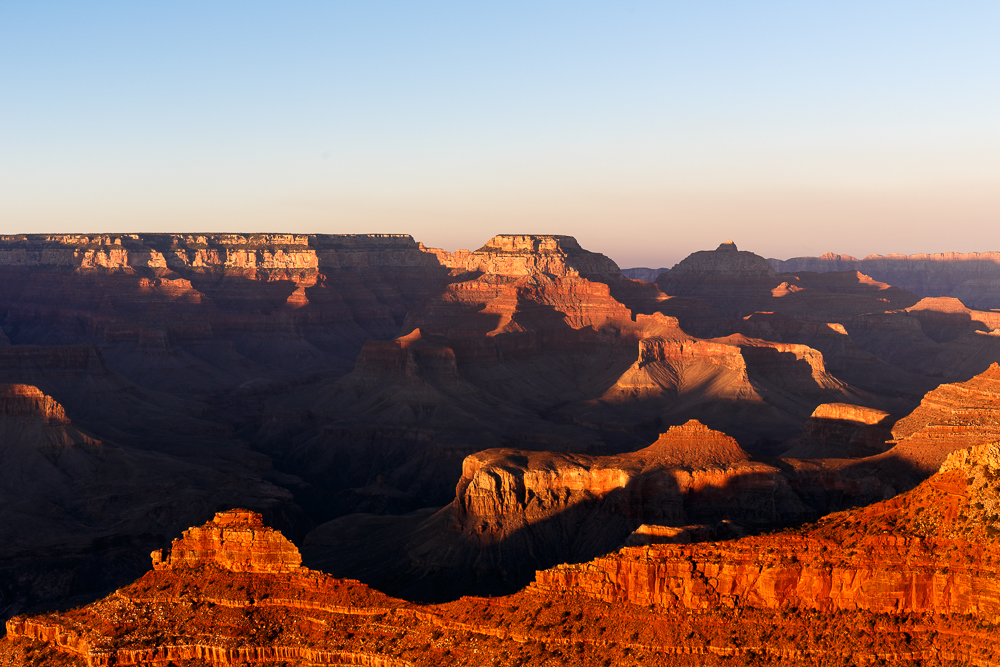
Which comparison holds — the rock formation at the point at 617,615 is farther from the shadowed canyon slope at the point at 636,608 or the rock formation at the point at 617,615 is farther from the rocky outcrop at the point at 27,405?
the rocky outcrop at the point at 27,405

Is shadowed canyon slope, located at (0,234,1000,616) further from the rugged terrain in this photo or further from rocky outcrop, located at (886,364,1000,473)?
the rugged terrain

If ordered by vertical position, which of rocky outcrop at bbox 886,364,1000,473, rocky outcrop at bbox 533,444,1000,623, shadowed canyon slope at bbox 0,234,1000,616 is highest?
rocky outcrop at bbox 533,444,1000,623

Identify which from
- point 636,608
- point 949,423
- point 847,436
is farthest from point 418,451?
point 636,608

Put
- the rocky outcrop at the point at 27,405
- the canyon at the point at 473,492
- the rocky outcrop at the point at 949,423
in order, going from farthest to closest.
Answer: the rocky outcrop at the point at 27,405
the rocky outcrop at the point at 949,423
the canyon at the point at 473,492

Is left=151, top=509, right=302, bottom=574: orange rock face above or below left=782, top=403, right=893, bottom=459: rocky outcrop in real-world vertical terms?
above

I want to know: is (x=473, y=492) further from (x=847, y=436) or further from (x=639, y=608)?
(x=639, y=608)

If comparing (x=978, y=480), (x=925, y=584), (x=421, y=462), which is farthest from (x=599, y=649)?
(x=421, y=462)

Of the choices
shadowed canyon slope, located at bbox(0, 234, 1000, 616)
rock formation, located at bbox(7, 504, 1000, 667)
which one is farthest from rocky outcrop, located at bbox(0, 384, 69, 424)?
rock formation, located at bbox(7, 504, 1000, 667)

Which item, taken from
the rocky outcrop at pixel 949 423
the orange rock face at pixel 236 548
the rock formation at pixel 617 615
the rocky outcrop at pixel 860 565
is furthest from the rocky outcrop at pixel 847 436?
the orange rock face at pixel 236 548

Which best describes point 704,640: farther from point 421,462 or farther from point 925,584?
point 421,462
